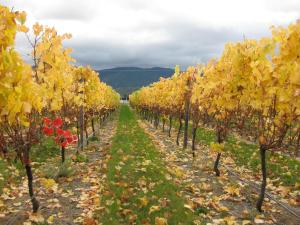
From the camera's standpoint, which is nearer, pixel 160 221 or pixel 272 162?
pixel 160 221

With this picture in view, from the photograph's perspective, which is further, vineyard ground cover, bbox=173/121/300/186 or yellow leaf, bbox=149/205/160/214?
vineyard ground cover, bbox=173/121/300/186

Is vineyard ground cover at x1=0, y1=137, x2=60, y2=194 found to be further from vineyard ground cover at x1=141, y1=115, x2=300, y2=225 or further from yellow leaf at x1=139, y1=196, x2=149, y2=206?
vineyard ground cover at x1=141, y1=115, x2=300, y2=225

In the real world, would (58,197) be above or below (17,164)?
above

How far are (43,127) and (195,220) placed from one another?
13.0 ft

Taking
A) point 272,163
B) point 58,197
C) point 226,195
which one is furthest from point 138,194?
point 272,163

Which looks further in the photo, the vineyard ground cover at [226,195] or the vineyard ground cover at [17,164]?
the vineyard ground cover at [17,164]

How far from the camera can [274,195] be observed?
9.22m

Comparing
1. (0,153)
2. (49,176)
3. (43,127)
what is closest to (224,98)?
(43,127)

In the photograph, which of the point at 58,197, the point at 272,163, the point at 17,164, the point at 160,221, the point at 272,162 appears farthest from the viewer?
the point at 272,162

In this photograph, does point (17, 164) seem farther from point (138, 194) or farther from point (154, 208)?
point (154, 208)

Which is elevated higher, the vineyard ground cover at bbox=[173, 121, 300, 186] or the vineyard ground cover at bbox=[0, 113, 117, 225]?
the vineyard ground cover at bbox=[0, 113, 117, 225]

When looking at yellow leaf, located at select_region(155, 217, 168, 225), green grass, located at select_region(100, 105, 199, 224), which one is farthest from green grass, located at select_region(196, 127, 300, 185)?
yellow leaf, located at select_region(155, 217, 168, 225)

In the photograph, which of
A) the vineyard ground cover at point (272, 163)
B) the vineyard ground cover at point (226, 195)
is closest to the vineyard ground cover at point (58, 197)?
the vineyard ground cover at point (226, 195)

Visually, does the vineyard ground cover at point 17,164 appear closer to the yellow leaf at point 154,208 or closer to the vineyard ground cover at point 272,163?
the yellow leaf at point 154,208
